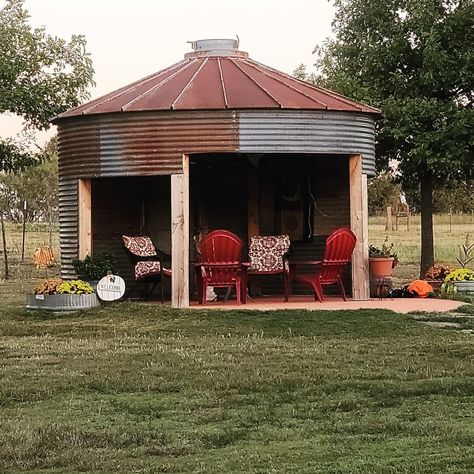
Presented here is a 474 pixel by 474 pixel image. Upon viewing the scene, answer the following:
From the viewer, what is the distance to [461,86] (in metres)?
20.7

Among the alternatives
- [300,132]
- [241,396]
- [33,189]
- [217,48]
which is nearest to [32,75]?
[217,48]

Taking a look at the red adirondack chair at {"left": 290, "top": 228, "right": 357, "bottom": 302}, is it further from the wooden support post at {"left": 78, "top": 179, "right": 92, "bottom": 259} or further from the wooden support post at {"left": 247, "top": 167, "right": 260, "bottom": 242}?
the wooden support post at {"left": 78, "top": 179, "right": 92, "bottom": 259}

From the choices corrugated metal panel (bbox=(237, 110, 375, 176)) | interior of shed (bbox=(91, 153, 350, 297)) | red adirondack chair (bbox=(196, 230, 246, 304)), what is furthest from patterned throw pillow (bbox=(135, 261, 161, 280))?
corrugated metal panel (bbox=(237, 110, 375, 176))

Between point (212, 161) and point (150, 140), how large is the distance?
8.23ft

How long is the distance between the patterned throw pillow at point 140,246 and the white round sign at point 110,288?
70 cm

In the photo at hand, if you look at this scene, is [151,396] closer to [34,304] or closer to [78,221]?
[34,304]

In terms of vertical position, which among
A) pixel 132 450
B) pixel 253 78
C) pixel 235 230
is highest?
pixel 253 78

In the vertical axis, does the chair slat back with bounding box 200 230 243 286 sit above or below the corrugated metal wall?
below

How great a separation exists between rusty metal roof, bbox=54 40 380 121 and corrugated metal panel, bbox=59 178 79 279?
103 centimetres

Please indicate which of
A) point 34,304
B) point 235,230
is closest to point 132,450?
point 34,304

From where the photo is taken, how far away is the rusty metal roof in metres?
14.5

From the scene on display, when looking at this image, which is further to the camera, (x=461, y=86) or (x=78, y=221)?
(x=461, y=86)

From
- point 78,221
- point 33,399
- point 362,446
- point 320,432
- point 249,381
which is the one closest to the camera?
point 362,446

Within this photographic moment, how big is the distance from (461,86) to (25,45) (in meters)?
8.27
